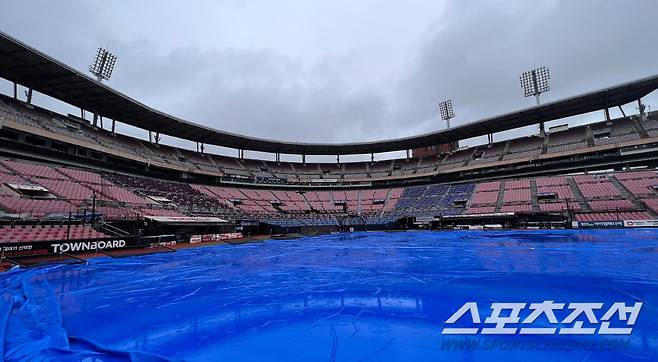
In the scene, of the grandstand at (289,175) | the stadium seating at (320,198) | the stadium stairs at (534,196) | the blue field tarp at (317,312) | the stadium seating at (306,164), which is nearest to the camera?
the blue field tarp at (317,312)

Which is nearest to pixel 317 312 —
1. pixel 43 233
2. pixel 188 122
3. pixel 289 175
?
pixel 43 233

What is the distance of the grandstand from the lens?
25391 mm

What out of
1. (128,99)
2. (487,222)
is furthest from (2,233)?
(487,222)

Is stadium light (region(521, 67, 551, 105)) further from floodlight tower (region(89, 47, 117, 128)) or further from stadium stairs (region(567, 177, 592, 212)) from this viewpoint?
floodlight tower (region(89, 47, 117, 128))

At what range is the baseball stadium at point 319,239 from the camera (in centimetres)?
455

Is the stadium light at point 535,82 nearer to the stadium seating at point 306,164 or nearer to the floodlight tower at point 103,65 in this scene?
the stadium seating at point 306,164

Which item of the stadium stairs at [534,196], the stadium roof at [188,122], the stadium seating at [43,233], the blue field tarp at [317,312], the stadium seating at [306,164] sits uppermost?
the stadium roof at [188,122]

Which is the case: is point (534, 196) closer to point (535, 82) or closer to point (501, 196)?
point (501, 196)

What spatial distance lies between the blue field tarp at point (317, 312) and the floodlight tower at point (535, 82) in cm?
4397

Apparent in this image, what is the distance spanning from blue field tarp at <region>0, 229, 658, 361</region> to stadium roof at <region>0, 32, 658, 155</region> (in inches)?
1000

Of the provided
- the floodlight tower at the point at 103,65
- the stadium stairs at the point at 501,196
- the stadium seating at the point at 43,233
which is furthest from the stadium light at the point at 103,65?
the stadium stairs at the point at 501,196

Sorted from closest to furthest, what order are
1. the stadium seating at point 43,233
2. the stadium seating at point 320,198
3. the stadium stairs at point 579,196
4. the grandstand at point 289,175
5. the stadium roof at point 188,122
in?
1. the stadium seating at point 43,233
2. the stadium seating at point 320,198
3. the grandstand at point 289,175
4. the stadium roof at point 188,122
5. the stadium stairs at point 579,196

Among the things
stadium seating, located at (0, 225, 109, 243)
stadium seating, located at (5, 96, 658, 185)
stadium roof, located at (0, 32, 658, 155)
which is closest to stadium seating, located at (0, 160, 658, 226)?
stadium seating, located at (5, 96, 658, 185)

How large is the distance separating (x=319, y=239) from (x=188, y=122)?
25967mm
